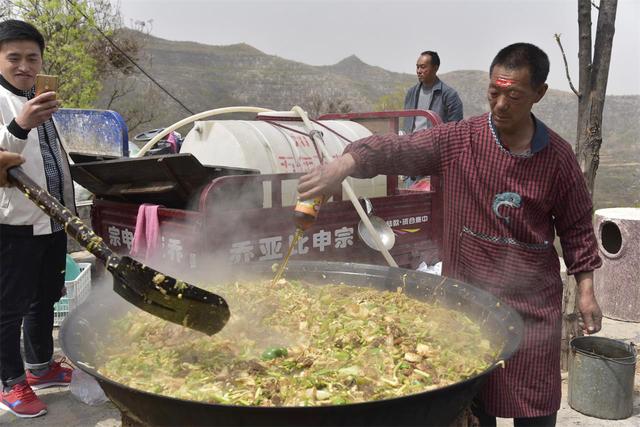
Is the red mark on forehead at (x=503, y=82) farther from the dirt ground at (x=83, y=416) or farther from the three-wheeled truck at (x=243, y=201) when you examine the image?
the dirt ground at (x=83, y=416)

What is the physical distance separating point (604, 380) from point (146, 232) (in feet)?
13.0

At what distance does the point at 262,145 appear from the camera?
5.47 m

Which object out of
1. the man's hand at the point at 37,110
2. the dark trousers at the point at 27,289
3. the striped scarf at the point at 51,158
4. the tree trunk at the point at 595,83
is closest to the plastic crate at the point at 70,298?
the dark trousers at the point at 27,289

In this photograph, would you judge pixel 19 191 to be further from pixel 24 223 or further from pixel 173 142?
pixel 173 142

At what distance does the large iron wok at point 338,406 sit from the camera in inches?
62.5

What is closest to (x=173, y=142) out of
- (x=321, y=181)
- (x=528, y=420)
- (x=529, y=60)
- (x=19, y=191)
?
(x=19, y=191)

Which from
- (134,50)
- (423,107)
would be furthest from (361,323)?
(134,50)

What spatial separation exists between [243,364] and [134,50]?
1381cm

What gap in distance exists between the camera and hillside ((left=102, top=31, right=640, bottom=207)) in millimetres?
23938

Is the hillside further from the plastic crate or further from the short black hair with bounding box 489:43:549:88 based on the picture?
the short black hair with bounding box 489:43:549:88

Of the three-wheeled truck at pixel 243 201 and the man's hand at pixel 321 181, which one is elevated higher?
the man's hand at pixel 321 181

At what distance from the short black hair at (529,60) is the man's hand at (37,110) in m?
2.87

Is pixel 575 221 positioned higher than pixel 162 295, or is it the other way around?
pixel 575 221

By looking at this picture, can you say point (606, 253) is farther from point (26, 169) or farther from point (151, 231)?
point (26, 169)
